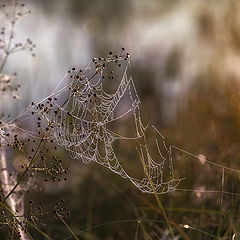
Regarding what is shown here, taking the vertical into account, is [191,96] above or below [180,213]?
above

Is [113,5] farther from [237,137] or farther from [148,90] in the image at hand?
[237,137]

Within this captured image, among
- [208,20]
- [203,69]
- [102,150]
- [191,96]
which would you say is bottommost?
[102,150]

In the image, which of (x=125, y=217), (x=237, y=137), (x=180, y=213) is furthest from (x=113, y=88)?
(x=180, y=213)

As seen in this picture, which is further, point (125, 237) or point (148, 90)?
point (148, 90)

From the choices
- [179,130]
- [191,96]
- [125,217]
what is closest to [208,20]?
[191,96]

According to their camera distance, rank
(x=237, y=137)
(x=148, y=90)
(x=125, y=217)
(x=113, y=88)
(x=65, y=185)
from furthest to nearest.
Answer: (x=148, y=90) → (x=113, y=88) → (x=65, y=185) → (x=237, y=137) → (x=125, y=217)

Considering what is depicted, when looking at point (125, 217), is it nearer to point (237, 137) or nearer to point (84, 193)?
point (84, 193)

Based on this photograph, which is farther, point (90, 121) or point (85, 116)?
point (85, 116)

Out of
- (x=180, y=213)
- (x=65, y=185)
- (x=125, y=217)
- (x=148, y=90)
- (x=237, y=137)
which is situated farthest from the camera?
(x=148, y=90)

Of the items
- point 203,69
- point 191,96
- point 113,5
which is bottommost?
point 191,96
